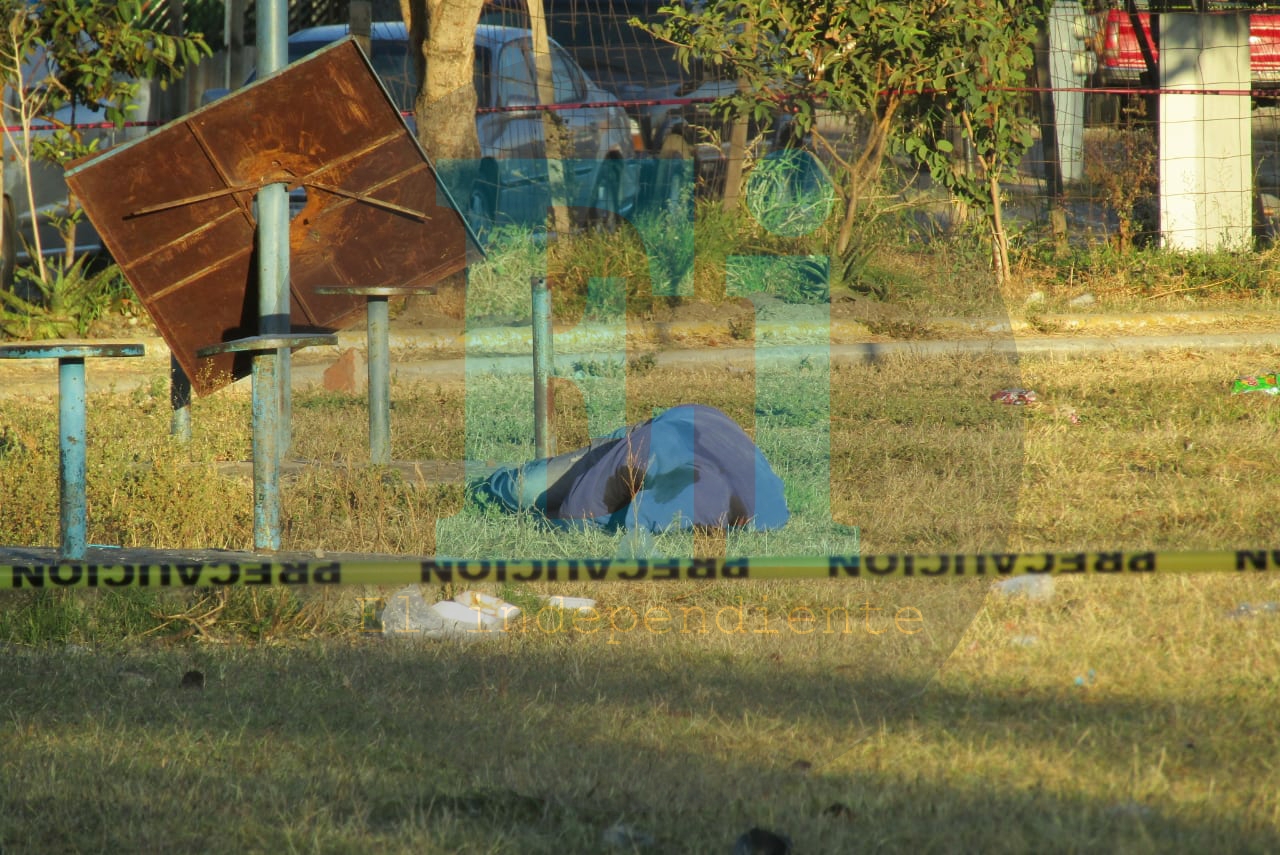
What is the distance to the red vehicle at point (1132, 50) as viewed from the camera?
11.9 meters

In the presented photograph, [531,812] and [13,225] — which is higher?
[13,225]

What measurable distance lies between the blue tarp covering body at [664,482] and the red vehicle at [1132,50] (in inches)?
303

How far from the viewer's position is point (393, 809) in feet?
9.55

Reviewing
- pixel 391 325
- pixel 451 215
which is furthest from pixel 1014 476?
pixel 391 325

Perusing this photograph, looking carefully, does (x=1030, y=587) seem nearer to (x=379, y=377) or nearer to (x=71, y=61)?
(x=379, y=377)

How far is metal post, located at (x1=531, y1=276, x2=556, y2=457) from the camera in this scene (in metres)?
6.43

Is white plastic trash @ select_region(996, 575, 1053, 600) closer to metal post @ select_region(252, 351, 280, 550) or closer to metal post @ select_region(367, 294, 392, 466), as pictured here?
metal post @ select_region(252, 351, 280, 550)

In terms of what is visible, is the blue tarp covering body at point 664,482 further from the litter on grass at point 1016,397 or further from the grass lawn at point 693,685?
the litter on grass at point 1016,397

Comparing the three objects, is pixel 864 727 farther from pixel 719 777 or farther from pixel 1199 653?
pixel 1199 653

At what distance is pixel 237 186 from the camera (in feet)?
17.5

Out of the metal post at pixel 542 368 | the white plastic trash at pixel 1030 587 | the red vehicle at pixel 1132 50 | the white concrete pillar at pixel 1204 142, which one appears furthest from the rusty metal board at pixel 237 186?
the red vehicle at pixel 1132 50

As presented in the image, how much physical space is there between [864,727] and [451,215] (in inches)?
150

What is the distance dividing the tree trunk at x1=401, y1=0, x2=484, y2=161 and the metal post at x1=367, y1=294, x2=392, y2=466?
430 centimetres

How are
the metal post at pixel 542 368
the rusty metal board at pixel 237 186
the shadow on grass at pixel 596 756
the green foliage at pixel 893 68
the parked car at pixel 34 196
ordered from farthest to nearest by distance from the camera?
the parked car at pixel 34 196
the green foliage at pixel 893 68
the metal post at pixel 542 368
the rusty metal board at pixel 237 186
the shadow on grass at pixel 596 756
